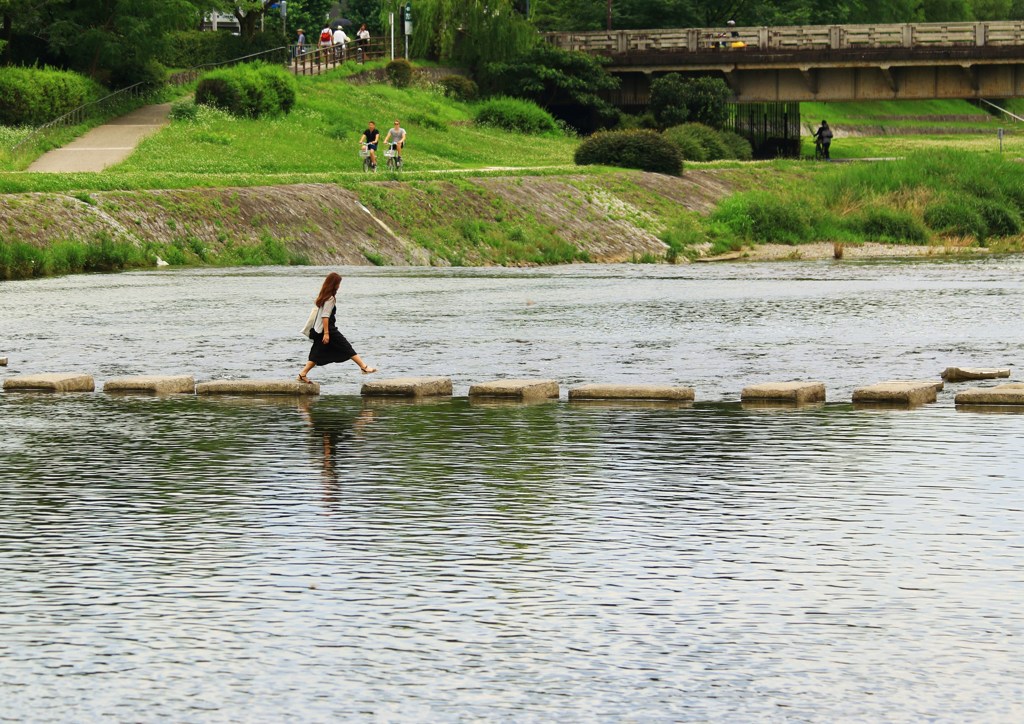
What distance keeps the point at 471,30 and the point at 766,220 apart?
31.7 meters

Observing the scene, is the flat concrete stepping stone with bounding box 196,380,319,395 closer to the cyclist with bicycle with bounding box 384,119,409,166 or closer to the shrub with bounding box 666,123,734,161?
the cyclist with bicycle with bounding box 384,119,409,166

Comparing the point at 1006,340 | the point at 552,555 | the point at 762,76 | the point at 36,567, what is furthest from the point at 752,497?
the point at 762,76

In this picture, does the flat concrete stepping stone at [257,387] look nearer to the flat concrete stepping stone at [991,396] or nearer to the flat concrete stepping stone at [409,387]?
the flat concrete stepping stone at [409,387]

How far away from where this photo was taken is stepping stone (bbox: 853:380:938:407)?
1694 centimetres

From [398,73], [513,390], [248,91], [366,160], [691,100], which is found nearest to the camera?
[513,390]

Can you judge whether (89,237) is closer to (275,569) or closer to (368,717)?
(275,569)

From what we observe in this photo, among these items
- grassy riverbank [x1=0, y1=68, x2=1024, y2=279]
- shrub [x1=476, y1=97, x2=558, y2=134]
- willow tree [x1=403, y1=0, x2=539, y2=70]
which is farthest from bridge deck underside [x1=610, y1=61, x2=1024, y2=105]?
grassy riverbank [x1=0, y1=68, x2=1024, y2=279]

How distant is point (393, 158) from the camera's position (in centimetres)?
5509

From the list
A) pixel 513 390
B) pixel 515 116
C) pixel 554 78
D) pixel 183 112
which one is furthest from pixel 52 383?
pixel 554 78

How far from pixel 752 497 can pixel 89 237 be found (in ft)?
91.3

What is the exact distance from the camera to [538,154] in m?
68.8

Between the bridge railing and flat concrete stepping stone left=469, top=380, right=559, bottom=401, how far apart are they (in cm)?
6205

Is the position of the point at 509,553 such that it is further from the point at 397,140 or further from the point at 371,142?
the point at 397,140

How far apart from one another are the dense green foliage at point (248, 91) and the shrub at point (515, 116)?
13.4 m
